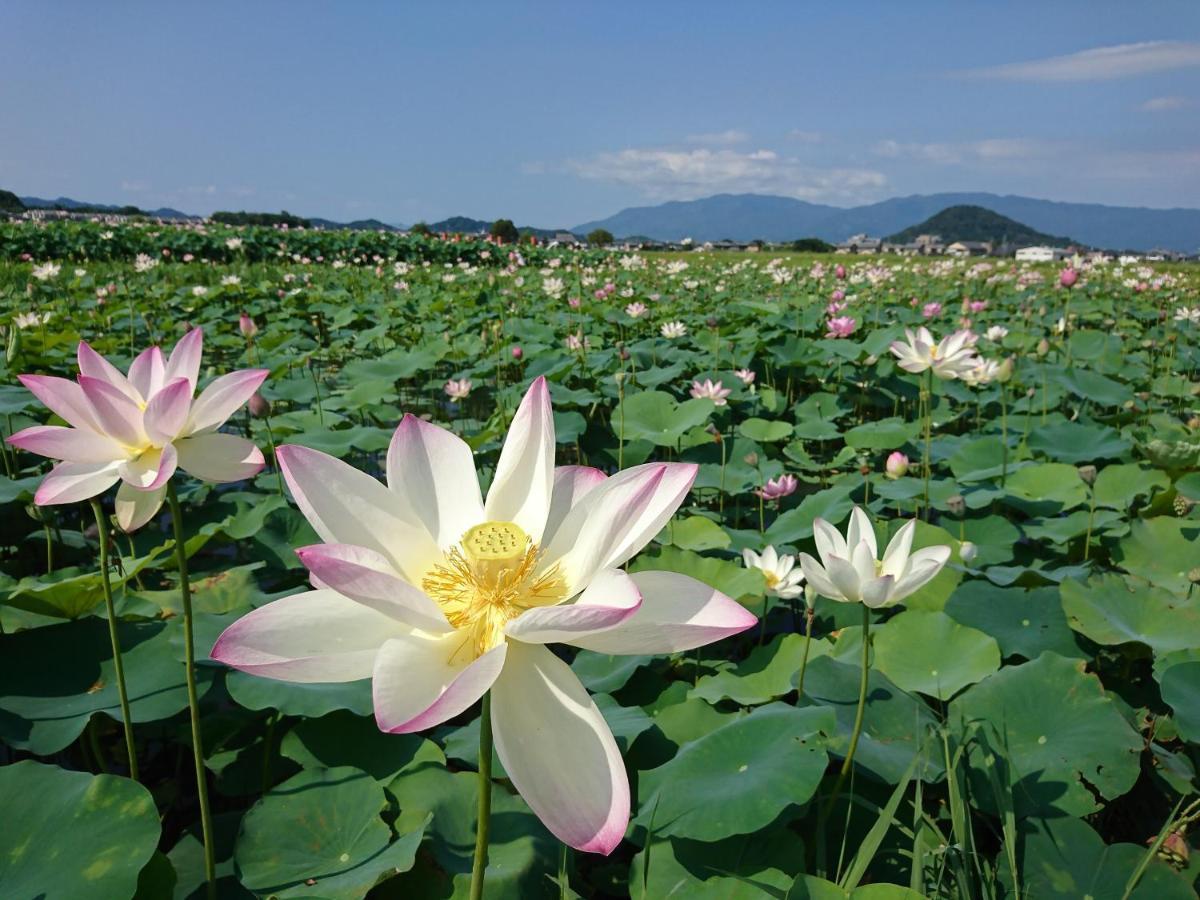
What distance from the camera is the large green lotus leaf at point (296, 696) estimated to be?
4.09 feet

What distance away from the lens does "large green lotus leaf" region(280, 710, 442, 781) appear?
1271 millimetres

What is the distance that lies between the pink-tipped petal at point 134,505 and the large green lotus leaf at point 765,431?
2473 mm

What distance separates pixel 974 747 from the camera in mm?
1242

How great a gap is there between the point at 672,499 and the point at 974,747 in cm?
91

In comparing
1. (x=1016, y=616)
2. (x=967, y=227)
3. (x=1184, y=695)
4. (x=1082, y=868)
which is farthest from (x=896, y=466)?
(x=967, y=227)

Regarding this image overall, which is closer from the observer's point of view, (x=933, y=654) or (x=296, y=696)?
(x=296, y=696)

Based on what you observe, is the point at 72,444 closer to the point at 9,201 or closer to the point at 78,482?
the point at 78,482

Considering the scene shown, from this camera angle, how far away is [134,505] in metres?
1.04

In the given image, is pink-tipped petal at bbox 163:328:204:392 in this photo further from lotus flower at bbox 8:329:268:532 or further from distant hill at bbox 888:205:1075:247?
distant hill at bbox 888:205:1075:247

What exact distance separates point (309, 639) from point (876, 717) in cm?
110

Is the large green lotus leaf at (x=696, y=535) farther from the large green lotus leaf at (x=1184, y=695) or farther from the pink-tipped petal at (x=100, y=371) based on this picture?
the pink-tipped petal at (x=100, y=371)

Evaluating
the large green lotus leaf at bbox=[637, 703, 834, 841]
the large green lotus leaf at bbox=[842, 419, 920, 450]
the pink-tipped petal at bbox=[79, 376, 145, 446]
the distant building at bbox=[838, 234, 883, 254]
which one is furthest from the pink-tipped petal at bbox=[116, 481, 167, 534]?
the distant building at bbox=[838, 234, 883, 254]

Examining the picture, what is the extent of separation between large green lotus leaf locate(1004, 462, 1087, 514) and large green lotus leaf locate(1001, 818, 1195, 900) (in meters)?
1.49

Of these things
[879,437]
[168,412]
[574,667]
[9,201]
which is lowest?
[574,667]
